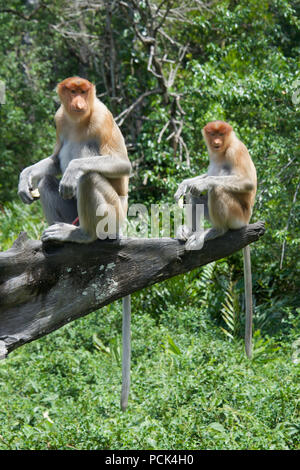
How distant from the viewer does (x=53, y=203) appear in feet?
11.0

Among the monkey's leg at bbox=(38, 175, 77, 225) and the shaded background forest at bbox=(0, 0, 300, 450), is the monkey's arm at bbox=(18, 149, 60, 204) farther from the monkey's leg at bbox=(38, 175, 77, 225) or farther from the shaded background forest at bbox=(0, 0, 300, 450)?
the shaded background forest at bbox=(0, 0, 300, 450)

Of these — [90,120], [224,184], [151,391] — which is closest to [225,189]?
[224,184]

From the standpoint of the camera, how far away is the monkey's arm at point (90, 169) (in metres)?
2.88

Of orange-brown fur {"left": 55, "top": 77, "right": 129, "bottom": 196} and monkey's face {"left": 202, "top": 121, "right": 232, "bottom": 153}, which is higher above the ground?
orange-brown fur {"left": 55, "top": 77, "right": 129, "bottom": 196}

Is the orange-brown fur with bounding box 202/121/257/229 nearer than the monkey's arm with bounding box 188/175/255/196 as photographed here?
No

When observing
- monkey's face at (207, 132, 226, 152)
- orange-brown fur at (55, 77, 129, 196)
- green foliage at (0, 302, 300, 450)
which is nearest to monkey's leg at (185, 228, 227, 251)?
orange-brown fur at (55, 77, 129, 196)

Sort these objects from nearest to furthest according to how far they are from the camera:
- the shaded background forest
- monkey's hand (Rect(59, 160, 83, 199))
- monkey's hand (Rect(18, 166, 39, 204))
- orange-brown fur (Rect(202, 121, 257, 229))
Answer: monkey's hand (Rect(59, 160, 83, 199)) → monkey's hand (Rect(18, 166, 39, 204)) → orange-brown fur (Rect(202, 121, 257, 229)) → the shaded background forest

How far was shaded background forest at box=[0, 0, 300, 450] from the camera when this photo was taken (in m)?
6.73

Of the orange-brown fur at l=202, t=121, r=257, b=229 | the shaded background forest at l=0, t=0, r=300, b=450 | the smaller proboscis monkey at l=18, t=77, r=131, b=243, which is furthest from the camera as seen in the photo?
the shaded background forest at l=0, t=0, r=300, b=450

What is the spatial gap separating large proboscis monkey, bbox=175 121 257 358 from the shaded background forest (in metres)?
2.13

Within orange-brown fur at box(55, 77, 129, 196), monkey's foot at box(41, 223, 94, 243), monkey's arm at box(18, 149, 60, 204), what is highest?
orange-brown fur at box(55, 77, 129, 196)

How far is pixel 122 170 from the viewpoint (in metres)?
3.07

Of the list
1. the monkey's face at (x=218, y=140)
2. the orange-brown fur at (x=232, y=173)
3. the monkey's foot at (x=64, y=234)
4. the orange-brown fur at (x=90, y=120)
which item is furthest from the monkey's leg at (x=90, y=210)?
the monkey's face at (x=218, y=140)

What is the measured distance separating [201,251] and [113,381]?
2.43 metres
